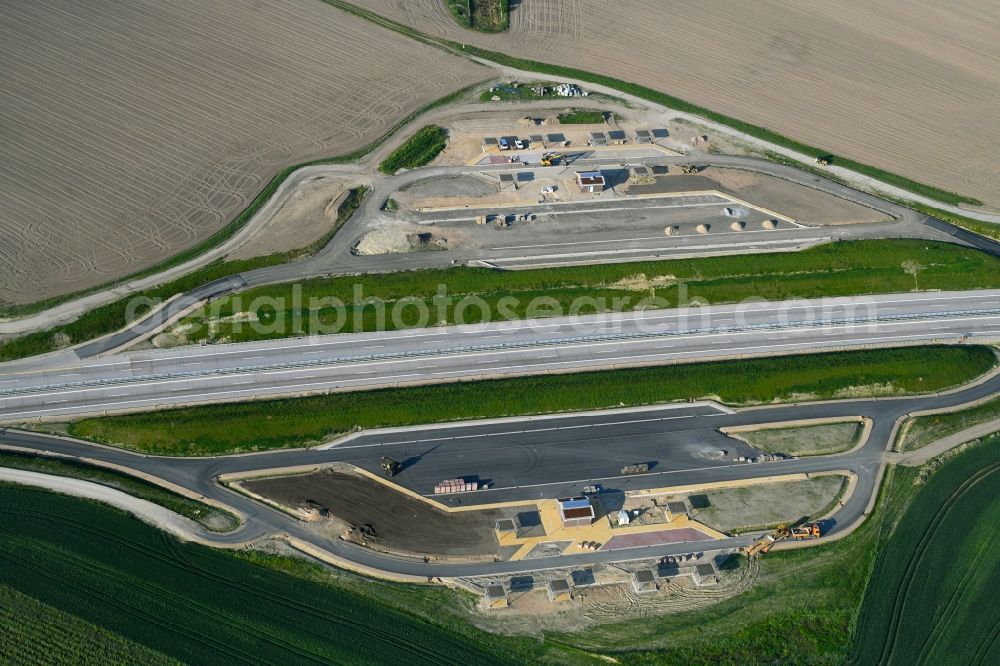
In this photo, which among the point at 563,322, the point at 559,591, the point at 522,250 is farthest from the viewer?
the point at 522,250

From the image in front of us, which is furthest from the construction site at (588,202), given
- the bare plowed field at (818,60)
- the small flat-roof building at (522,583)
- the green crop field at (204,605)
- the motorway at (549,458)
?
the green crop field at (204,605)

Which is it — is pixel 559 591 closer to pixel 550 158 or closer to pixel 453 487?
pixel 453 487

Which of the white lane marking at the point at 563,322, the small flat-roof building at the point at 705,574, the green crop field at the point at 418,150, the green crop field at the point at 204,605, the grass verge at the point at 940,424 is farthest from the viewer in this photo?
the green crop field at the point at 418,150

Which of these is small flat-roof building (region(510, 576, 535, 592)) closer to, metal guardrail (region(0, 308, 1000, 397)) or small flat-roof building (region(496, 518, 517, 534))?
small flat-roof building (region(496, 518, 517, 534))

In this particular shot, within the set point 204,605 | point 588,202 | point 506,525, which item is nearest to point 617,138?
point 588,202

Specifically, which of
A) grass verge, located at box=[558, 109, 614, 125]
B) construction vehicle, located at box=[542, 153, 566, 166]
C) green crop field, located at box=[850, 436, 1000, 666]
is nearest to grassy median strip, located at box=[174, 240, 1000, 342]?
construction vehicle, located at box=[542, 153, 566, 166]

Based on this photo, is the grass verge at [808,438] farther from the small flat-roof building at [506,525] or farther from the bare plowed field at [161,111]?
the bare plowed field at [161,111]
